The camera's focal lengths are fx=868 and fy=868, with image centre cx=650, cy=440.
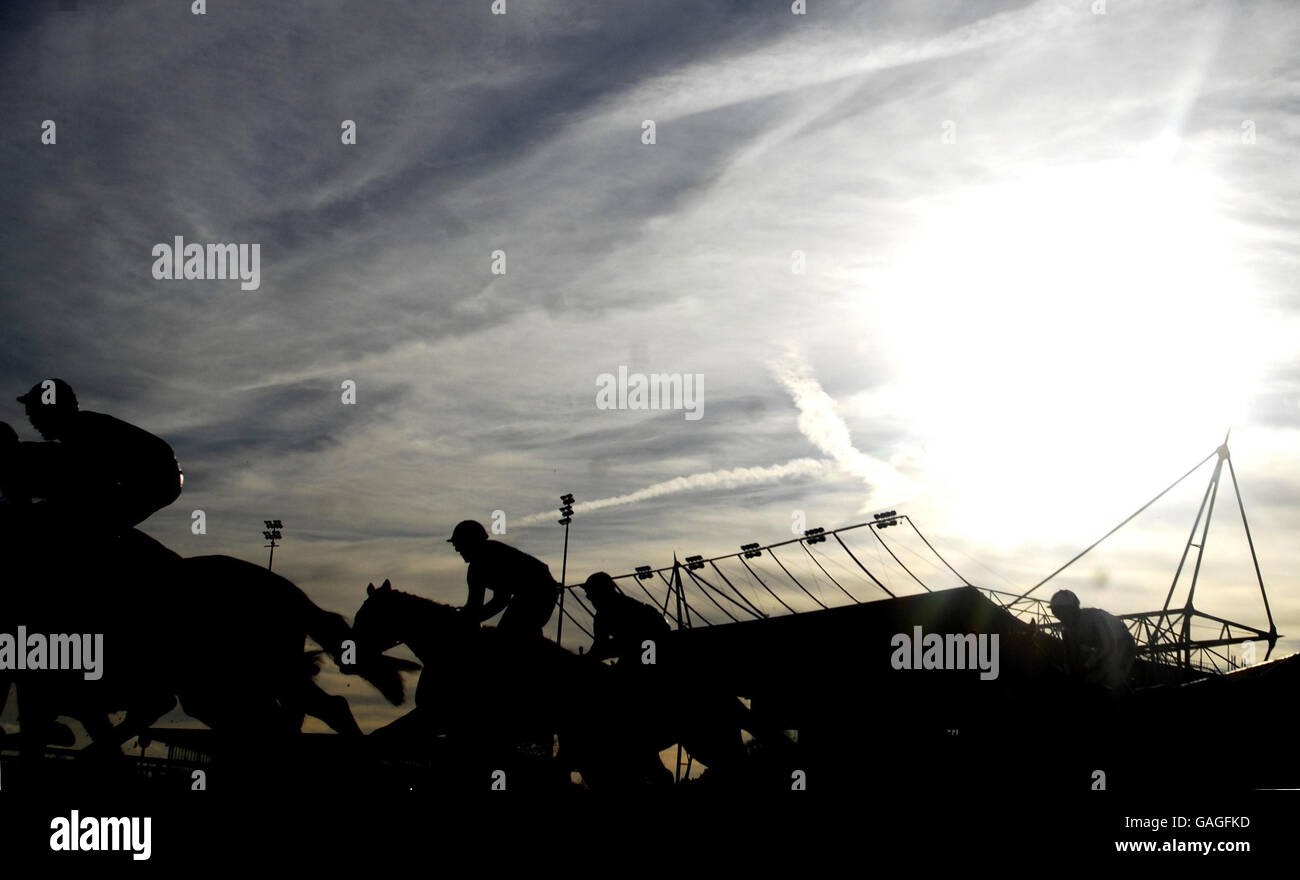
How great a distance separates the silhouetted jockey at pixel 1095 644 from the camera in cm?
748

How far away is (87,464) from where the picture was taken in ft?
21.9

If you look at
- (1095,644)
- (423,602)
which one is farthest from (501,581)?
(1095,644)

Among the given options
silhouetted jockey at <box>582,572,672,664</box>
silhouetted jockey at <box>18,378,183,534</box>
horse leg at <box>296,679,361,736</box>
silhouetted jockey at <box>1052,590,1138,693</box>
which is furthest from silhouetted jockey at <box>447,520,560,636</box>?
silhouetted jockey at <box>1052,590,1138,693</box>

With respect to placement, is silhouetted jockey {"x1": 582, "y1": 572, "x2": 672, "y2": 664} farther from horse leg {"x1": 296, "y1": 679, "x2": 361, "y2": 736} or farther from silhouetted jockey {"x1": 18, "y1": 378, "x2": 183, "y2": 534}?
silhouetted jockey {"x1": 18, "y1": 378, "x2": 183, "y2": 534}

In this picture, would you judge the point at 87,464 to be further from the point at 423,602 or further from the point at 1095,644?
the point at 1095,644

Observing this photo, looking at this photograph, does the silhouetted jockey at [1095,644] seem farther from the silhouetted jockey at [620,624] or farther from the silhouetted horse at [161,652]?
Answer: the silhouetted horse at [161,652]

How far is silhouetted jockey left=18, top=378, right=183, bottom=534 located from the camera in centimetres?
650

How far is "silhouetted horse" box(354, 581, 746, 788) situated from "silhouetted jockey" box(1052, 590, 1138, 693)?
358 cm

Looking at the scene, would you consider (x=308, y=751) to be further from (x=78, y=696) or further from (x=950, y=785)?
(x=950, y=785)

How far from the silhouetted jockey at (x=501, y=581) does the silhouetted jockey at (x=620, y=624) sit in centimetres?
65

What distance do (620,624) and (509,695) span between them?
4.28 feet
